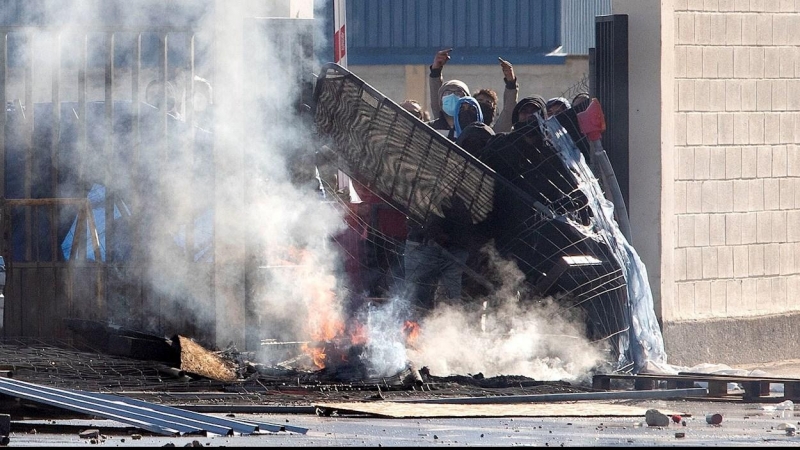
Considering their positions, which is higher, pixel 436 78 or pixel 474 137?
pixel 436 78

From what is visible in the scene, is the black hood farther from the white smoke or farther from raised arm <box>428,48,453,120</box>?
the white smoke

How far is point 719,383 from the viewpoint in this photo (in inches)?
389

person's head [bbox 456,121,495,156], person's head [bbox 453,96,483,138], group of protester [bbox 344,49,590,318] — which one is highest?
person's head [bbox 453,96,483,138]

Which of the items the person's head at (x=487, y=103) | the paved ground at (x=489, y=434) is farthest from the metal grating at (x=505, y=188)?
the paved ground at (x=489, y=434)

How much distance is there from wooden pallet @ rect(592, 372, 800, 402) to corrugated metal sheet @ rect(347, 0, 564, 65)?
19.6 m

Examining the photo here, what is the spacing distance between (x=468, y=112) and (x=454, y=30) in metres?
18.9

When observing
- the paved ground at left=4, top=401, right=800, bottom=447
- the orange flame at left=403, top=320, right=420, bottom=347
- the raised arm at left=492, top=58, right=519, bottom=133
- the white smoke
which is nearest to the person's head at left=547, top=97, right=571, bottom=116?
the raised arm at left=492, top=58, right=519, bottom=133

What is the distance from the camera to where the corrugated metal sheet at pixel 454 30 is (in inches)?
1170

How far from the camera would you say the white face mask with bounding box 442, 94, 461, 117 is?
11938mm

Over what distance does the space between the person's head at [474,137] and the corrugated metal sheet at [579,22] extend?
21.4 m

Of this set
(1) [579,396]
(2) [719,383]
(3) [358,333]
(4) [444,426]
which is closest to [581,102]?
(3) [358,333]

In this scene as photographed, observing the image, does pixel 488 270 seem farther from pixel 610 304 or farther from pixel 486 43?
pixel 486 43

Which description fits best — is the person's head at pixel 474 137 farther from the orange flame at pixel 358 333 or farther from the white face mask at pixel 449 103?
the orange flame at pixel 358 333

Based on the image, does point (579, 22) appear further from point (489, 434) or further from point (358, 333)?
point (489, 434)
